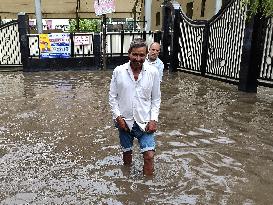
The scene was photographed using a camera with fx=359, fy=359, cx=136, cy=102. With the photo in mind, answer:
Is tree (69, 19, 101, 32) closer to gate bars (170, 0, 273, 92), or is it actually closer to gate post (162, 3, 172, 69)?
gate post (162, 3, 172, 69)

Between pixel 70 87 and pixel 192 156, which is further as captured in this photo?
pixel 70 87

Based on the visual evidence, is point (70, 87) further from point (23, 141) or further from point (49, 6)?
point (49, 6)

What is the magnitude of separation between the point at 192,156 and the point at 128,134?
129cm

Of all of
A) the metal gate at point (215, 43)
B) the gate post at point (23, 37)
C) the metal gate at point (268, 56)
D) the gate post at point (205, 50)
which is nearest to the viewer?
the metal gate at point (268, 56)

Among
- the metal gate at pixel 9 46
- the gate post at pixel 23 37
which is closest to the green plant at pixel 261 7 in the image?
the gate post at pixel 23 37

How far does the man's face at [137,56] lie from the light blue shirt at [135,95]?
9cm

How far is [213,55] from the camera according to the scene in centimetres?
1141

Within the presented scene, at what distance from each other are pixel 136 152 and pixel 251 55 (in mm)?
5382

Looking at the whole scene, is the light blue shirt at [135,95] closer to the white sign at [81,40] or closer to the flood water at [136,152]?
the flood water at [136,152]

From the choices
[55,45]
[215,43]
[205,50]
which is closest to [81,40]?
[55,45]

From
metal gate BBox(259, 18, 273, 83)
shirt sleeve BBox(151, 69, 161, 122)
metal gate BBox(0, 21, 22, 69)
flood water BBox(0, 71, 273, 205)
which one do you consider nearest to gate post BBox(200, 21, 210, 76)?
flood water BBox(0, 71, 273, 205)

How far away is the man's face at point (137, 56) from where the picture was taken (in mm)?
3963

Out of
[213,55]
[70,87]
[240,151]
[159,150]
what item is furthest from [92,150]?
[213,55]

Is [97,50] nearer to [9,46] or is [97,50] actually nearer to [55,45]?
[55,45]
